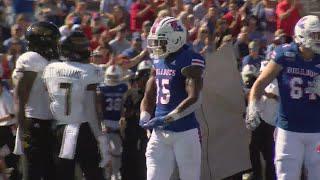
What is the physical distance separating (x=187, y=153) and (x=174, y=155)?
Answer: 0.40ft

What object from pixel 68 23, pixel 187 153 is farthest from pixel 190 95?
pixel 68 23

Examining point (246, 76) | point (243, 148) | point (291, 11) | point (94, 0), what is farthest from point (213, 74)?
point (94, 0)

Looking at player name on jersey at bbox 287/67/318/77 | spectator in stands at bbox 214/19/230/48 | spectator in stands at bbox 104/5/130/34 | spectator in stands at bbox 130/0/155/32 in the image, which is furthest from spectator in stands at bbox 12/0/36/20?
player name on jersey at bbox 287/67/318/77

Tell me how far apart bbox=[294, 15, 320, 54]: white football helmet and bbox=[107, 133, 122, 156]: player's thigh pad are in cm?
341

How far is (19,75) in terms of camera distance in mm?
7422

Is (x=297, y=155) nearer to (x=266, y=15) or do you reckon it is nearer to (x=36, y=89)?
(x=36, y=89)

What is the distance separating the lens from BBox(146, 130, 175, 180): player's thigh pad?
22.4 feet

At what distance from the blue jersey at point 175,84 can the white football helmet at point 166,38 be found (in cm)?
7

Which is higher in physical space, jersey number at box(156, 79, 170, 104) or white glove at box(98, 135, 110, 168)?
jersey number at box(156, 79, 170, 104)

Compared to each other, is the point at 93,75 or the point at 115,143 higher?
the point at 93,75

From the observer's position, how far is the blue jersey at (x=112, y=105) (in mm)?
9805

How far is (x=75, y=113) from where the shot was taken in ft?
23.4

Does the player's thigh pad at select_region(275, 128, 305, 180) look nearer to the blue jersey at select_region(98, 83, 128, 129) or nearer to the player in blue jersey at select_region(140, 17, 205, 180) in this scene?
the player in blue jersey at select_region(140, 17, 205, 180)

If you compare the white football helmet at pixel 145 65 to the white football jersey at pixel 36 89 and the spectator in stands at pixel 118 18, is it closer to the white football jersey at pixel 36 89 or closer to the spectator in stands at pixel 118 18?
the white football jersey at pixel 36 89
